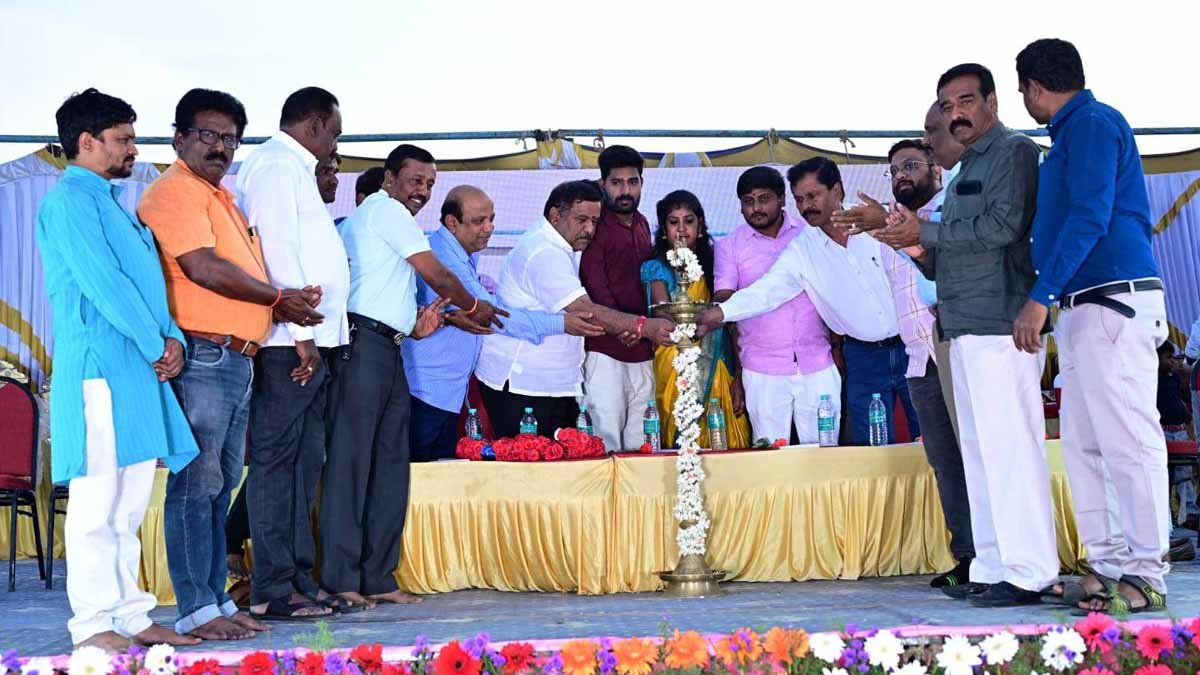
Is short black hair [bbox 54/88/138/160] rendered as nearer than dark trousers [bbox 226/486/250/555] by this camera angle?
Yes

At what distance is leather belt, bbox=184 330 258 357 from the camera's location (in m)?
4.07

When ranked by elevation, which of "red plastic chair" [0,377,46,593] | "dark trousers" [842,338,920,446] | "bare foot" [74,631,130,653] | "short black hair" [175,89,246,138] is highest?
"short black hair" [175,89,246,138]

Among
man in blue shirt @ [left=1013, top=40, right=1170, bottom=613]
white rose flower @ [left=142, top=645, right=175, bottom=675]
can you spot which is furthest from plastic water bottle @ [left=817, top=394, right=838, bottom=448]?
white rose flower @ [left=142, top=645, right=175, bottom=675]

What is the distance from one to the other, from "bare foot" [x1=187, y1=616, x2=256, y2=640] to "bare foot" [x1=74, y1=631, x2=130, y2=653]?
0.33m

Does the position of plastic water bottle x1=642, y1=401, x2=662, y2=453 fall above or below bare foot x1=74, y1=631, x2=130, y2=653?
above

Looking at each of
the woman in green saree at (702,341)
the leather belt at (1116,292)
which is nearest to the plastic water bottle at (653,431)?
the woman in green saree at (702,341)

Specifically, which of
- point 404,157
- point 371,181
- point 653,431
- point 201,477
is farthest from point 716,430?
point 201,477

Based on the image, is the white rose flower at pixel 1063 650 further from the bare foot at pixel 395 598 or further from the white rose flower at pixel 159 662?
Answer: the bare foot at pixel 395 598

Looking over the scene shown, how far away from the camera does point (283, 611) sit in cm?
446

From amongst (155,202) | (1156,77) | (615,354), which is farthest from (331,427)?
(1156,77)

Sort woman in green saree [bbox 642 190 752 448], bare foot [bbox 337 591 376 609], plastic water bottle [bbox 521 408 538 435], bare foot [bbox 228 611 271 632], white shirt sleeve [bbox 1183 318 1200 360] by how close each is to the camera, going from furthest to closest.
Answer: white shirt sleeve [bbox 1183 318 1200 360], woman in green saree [bbox 642 190 752 448], plastic water bottle [bbox 521 408 538 435], bare foot [bbox 337 591 376 609], bare foot [bbox 228 611 271 632]

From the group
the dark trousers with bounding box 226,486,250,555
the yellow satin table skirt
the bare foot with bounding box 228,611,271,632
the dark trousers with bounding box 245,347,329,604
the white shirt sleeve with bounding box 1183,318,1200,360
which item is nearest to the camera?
the bare foot with bounding box 228,611,271,632

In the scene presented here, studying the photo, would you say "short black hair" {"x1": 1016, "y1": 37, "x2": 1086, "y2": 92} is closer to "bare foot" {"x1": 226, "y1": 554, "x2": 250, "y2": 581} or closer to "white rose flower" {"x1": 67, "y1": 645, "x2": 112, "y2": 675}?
"white rose flower" {"x1": 67, "y1": 645, "x2": 112, "y2": 675}

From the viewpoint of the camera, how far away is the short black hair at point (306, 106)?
469cm
